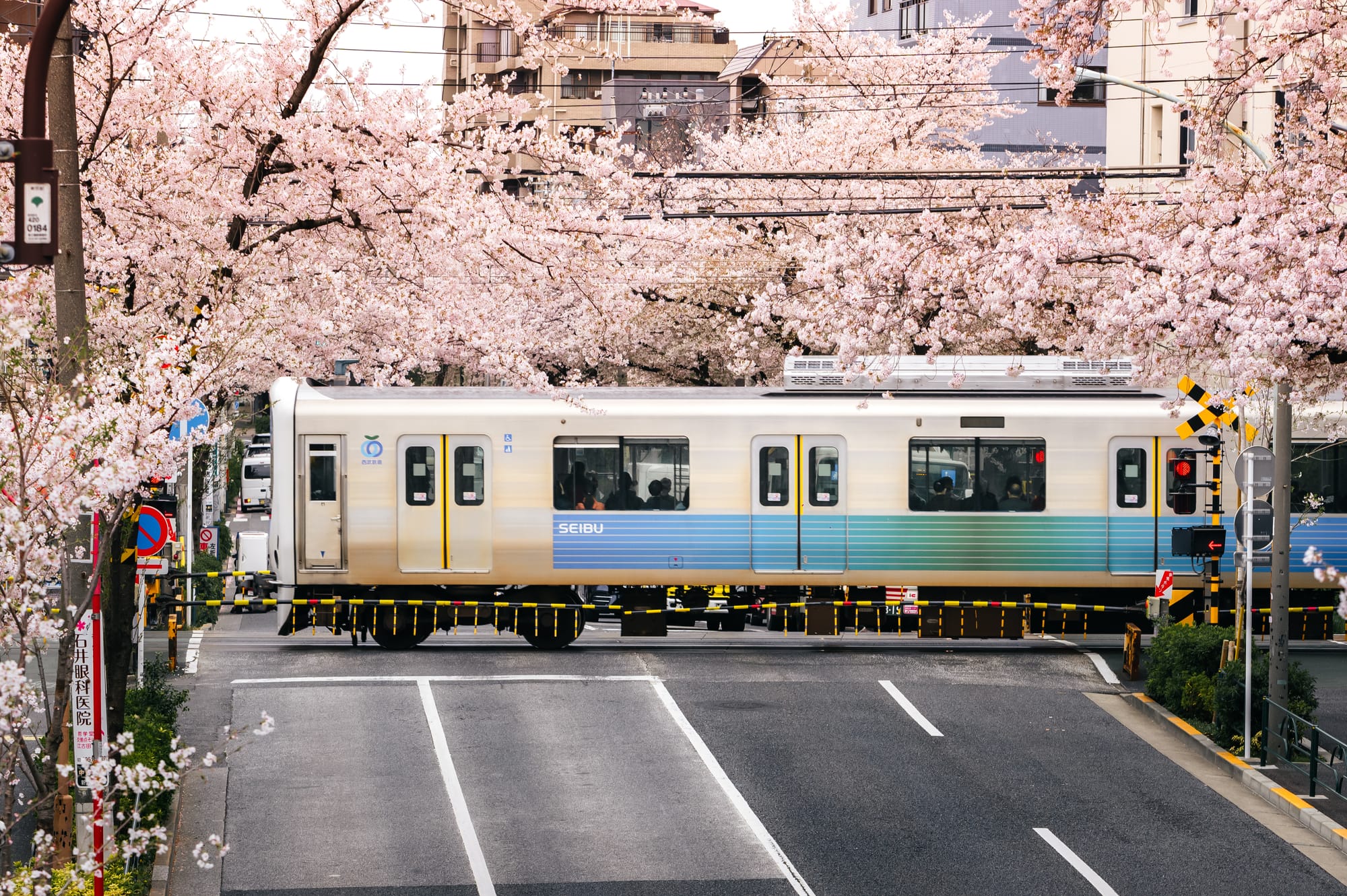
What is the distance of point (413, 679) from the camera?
2161 centimetres

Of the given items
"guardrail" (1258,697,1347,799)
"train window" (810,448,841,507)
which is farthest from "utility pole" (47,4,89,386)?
"train window" (810,448,841,507)

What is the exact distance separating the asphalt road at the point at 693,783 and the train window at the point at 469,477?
92.7 inches

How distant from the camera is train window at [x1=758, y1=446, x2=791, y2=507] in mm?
23266

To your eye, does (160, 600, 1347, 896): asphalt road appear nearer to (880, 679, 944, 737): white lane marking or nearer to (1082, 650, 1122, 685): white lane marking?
(880, 679, 944, 737): white lane marking

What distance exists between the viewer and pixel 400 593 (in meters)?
23.8

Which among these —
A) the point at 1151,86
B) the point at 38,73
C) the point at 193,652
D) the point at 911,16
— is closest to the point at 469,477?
the point at 193,652

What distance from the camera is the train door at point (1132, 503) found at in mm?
23359

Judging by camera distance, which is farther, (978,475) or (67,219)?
(978,475)

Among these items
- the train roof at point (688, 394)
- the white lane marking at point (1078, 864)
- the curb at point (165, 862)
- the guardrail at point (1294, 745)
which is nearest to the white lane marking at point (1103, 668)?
the train roof at point (688, 394)

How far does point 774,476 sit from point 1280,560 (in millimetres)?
7841

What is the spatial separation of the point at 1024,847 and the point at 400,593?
12.1 meters

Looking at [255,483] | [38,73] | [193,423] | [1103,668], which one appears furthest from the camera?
[255,483]

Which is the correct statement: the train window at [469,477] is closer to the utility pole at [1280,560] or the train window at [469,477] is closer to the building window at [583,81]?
the utility pole at [1280,560]

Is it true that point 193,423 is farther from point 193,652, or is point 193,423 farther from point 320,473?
point 193,652
